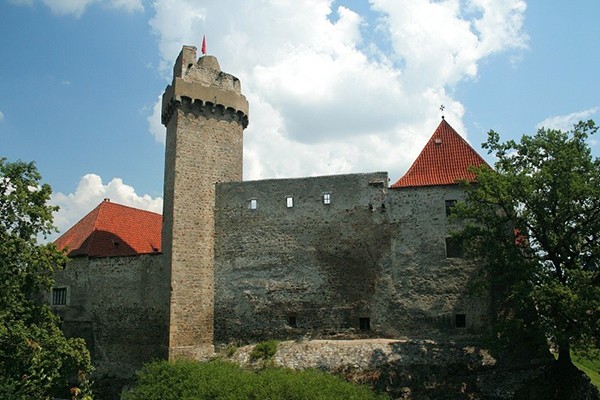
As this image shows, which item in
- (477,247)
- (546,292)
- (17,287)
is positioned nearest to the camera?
(546,292)

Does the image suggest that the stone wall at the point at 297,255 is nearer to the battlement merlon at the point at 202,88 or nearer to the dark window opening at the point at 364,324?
the dark window opening at the point at 364,324

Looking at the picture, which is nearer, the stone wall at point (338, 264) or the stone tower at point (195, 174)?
the stone wall at point (338, 264)

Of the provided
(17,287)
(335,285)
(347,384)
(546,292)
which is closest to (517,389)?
(546,292)

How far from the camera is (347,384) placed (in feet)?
55.0

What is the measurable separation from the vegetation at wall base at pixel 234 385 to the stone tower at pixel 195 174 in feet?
11.9

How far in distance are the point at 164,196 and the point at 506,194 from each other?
13.8m

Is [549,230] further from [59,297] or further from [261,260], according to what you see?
[59,297]

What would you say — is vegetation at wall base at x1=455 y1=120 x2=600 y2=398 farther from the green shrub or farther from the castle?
the green shrub

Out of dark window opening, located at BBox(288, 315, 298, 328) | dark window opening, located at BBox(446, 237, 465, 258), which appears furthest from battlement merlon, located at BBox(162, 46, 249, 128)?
dark window opening, located at BBox(446, 237, 465, 258)

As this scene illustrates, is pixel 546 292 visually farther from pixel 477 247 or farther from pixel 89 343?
pixel 89 343

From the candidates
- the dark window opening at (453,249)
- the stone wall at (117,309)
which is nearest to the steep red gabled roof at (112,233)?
the stone wall at (117,309)

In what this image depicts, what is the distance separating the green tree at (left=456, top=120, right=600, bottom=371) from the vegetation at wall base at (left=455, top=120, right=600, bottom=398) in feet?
0.09

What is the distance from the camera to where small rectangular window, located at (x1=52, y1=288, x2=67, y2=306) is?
965 inches

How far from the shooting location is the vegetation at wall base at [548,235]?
16.2 m
